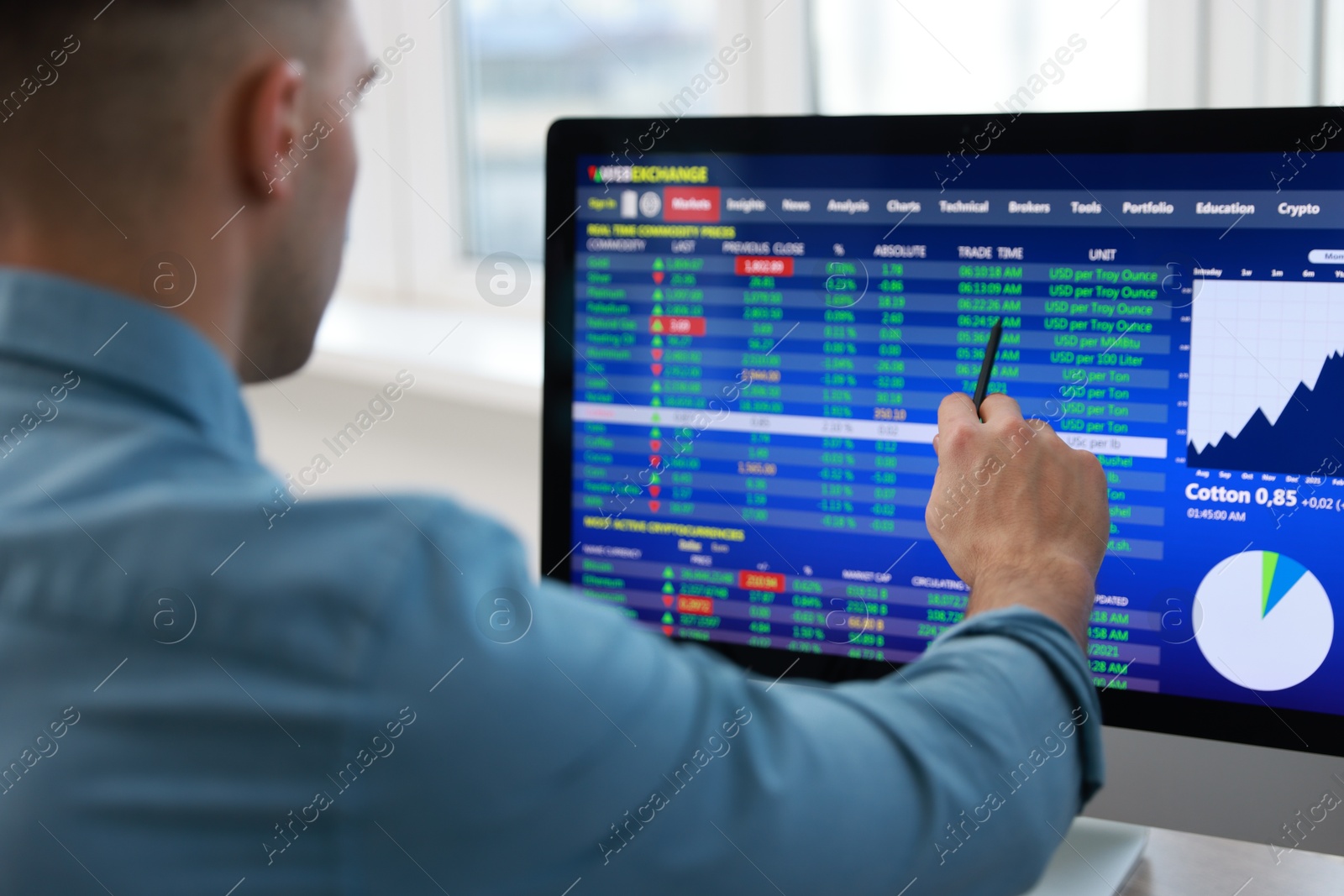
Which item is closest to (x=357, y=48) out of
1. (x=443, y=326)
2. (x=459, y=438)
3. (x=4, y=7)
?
(x=4, y=7)

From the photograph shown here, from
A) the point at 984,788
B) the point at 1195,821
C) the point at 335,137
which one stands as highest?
the point at 335,137

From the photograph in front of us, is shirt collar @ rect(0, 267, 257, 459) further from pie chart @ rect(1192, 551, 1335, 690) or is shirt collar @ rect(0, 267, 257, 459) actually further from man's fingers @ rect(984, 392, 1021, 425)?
pie chart @ rect(1192, 551, 1335, 690)

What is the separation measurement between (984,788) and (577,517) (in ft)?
1.47

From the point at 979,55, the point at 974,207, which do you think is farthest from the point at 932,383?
the point at 979,55

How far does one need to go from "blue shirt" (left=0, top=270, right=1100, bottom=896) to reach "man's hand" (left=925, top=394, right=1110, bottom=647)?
0.71 feet

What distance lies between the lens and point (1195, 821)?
78cm

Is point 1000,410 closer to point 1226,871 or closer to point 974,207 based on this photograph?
point 974,207

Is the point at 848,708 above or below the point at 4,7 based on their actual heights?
below

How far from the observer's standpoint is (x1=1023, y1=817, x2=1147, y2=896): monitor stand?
824 mm

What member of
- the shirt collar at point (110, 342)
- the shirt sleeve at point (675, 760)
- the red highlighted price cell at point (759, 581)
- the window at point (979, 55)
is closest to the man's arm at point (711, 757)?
the shirt sleeve at point (675, 760)

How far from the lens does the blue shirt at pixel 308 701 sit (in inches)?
17.3

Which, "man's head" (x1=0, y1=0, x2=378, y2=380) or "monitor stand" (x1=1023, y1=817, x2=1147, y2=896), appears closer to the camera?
"man's head" (x1=0, y1=0, x2=378, y2=380)

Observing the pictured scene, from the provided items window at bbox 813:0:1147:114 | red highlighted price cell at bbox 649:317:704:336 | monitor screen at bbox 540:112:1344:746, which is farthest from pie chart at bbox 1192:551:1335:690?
window at bbox 813:0:1147:114

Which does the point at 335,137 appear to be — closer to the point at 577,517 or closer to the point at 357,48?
the point at 357,48
